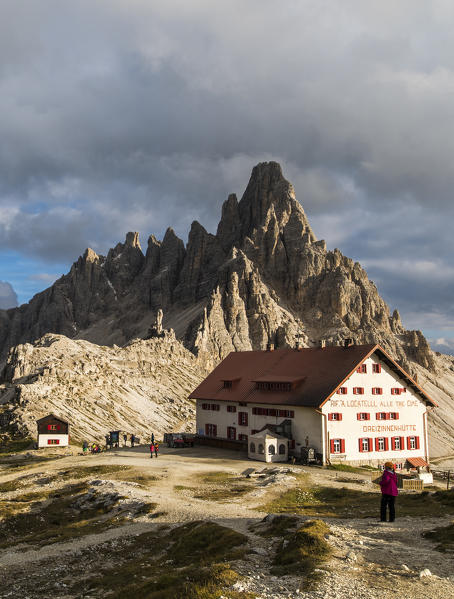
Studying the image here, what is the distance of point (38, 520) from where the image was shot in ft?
123

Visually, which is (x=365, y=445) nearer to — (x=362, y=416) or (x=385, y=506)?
(x=362, y=416)

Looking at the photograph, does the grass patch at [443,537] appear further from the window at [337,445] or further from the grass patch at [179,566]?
the window at [337,445]

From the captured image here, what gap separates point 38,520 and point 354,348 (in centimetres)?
4098

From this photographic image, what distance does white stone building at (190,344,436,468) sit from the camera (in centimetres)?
6019

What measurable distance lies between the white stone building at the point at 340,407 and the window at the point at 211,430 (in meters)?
3.75

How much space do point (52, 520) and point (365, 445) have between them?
36.7 meters

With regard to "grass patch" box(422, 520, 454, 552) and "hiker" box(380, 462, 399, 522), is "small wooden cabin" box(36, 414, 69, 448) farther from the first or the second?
"grass patch" box(422, 520, 454, 552)

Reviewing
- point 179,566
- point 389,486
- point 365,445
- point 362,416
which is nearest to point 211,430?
point 365,445

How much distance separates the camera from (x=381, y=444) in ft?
206

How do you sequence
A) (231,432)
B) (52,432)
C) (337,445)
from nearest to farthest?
(337,445)
(231,432)
(52,432)

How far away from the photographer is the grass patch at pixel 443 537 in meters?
21.3

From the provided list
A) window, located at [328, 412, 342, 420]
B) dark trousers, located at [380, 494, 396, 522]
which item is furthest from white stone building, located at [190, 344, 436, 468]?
dark trousers, located at [380, 494, 396, 522]

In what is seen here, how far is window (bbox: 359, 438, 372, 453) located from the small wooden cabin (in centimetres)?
3936

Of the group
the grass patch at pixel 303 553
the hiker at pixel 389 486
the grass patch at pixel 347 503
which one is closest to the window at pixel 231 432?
the grass patch at pixel 347 503
